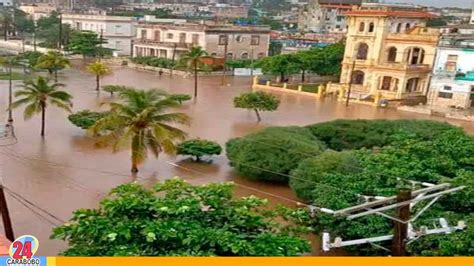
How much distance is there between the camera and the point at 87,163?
1802 cm

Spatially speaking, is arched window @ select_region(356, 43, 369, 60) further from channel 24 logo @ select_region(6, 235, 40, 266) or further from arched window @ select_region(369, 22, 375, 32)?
channel 24 logo @ select_region(6, 235, 40, 266)

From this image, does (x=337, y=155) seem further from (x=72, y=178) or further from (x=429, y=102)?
(x=429, y=102)

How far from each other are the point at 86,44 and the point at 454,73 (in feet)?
114

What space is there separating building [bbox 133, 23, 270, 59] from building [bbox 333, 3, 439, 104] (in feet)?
52.8

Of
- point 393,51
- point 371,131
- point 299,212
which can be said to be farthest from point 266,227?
point 393,51

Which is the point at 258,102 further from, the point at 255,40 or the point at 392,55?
the point at 255,40

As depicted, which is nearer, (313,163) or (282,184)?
(313,163)

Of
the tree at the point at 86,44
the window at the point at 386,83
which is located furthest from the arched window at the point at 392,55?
the tree at the point at 86,44

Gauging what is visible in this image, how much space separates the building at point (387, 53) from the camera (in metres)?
35.7

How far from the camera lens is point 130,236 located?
704cm

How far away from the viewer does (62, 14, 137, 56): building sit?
59188 millimetres

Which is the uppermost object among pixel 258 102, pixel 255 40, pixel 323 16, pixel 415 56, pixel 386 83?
pixel 323 16

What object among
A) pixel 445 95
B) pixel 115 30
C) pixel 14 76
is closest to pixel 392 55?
pixel 445 95
